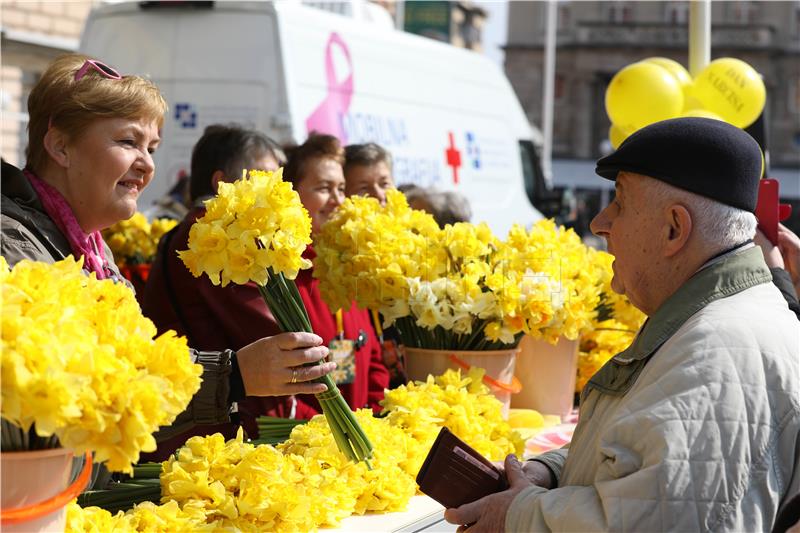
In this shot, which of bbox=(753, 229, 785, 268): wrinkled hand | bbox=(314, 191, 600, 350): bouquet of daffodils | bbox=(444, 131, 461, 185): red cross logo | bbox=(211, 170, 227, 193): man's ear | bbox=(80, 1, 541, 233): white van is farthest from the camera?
bbox=(444, 131, 461, 185): red cross logo

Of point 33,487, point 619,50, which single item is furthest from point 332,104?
point 619,50

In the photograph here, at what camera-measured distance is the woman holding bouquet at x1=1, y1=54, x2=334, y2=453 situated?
231 centimetres

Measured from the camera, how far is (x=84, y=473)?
1637 millimetres

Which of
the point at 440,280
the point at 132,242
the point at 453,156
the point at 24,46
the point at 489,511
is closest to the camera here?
the point at 489,511

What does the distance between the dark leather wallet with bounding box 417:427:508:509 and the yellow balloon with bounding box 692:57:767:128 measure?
10.7ft

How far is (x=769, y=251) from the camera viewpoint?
329 centimetres

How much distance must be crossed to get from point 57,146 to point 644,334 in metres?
1.38

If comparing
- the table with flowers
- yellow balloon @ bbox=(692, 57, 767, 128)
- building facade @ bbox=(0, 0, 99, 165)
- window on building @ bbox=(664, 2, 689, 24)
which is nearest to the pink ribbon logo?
yellow balloon @ bbox=(692, 57, 767, 128)

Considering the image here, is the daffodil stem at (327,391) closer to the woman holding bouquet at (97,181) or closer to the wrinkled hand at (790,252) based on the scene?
the woman holding bouquet at (97,181)

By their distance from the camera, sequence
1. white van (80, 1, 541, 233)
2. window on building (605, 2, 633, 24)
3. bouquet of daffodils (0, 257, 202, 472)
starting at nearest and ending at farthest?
bouquet of daffodils (0, 257, 202, 472) < white van (80, 1, 541, 233) < window on building (605, 2, 633, 24)

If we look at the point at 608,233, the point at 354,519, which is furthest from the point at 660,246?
the point at 354,519

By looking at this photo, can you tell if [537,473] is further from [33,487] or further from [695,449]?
[33,487]

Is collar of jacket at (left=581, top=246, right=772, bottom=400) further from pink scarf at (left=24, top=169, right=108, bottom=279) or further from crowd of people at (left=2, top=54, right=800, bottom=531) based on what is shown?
pink scarf at (left=24, top=169, right=108, bottom=279)

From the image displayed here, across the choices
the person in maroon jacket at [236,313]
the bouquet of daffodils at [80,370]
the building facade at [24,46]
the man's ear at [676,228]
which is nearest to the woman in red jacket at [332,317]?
the person in maroon jacket at [236,313]
